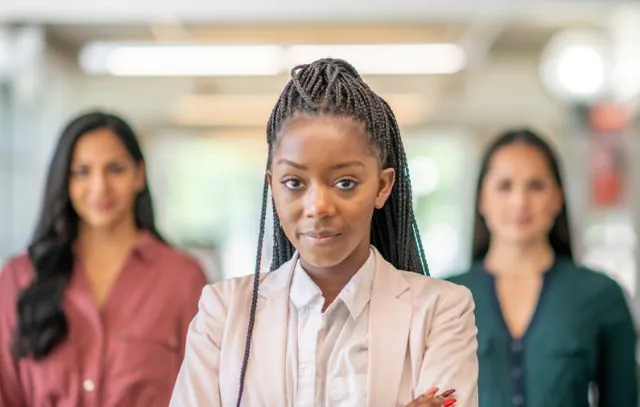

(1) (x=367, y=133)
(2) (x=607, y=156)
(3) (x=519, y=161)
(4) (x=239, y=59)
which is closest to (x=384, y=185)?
(1) (x=367, y=133)

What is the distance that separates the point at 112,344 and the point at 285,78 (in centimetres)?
244

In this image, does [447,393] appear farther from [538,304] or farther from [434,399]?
[538,304]

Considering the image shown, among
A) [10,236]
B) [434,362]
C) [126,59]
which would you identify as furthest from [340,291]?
[126,59]

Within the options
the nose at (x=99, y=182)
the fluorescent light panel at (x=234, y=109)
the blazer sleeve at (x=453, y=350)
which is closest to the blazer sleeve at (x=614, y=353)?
the nose at (x=99, y=182)

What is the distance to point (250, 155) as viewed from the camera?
9891mm

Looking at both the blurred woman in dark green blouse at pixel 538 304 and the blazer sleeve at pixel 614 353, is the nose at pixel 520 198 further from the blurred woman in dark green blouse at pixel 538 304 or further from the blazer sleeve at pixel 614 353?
the blazer sleeve at pixel 614 353

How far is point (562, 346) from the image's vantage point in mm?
3055

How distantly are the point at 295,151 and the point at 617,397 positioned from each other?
1.87 metres

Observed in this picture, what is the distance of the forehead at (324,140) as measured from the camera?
1.65m

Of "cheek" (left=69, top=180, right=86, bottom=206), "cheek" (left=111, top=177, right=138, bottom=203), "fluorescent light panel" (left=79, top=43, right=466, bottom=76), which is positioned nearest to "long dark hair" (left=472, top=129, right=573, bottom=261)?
"cheek" (left=111, top=177, right=138, bottom=203)

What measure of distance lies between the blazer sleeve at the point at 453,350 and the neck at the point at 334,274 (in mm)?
145

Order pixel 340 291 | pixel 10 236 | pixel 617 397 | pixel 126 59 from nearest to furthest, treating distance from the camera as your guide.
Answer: pixel 340 291 < pixel 617 397 < pixel 10 236 < pixel 126 59

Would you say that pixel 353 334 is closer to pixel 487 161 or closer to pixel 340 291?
pixel 340 291

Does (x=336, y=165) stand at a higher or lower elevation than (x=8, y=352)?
higher
